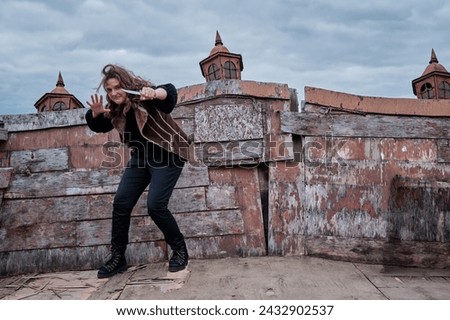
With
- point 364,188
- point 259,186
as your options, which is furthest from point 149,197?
point 364,188

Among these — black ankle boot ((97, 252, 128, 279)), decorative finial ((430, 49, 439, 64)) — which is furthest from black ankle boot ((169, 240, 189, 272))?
decorative finial ((430, 49, 439, 64))

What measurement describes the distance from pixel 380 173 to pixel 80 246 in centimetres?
308

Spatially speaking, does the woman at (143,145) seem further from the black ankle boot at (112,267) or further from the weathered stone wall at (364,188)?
the weathered stone wall at (364,188)

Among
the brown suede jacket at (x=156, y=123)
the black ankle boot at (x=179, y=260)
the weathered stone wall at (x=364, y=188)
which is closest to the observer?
the brown suede jacket at (x=156, y=123)

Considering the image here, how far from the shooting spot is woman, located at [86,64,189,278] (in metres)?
2.66

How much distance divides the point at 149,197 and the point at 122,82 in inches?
35.3

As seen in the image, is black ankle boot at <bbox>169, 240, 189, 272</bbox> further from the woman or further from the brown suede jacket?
the brown suede jacket

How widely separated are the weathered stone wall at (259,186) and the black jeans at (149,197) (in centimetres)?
66

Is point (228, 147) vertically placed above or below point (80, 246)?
above

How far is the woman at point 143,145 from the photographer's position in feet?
8.73

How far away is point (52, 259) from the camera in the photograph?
11.5ft

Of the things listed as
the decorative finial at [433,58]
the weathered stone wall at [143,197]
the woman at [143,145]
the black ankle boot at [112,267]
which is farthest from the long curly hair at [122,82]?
the decorative finial at [433,58]

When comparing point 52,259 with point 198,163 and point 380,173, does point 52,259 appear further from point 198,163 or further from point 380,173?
point 380,173

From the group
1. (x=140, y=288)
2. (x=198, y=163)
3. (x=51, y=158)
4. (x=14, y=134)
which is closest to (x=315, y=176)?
(x=198, y=163)
